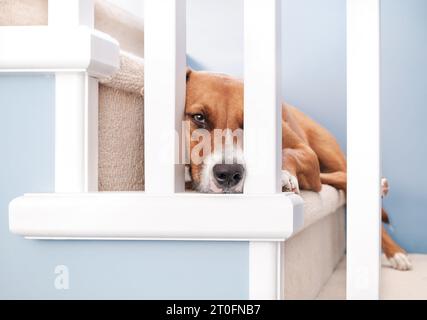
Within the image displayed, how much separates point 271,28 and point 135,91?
0.97 ft

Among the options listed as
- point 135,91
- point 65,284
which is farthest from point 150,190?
point 135,91

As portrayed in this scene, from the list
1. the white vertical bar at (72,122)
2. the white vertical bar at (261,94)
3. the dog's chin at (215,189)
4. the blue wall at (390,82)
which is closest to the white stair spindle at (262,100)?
the white vertical bar at (261,94)

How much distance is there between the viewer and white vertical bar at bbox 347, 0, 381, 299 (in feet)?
2.71

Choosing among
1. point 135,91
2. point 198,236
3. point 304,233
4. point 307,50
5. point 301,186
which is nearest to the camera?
point 198,236

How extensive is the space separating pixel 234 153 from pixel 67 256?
18.6 inches

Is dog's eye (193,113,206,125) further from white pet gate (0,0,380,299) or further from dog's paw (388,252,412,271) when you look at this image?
dog's paw (388,252,412,271)

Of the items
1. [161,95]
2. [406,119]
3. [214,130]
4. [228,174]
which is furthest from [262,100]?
[406,119]

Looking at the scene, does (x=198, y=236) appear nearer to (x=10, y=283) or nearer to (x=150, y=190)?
(x=150, y=190)

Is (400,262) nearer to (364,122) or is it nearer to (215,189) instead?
(215,189)

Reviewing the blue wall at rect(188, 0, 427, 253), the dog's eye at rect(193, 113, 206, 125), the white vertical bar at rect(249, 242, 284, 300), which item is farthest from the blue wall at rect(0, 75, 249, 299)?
the blue wall at rect(188, 0, 427, 253)

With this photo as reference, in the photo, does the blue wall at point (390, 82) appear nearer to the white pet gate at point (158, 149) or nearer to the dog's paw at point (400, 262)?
the dog's paw at point (400, 262)

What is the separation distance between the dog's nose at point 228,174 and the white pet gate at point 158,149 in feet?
0.92

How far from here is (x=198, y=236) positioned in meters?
0.63

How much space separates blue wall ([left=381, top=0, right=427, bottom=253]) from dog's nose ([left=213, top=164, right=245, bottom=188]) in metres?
1.59
